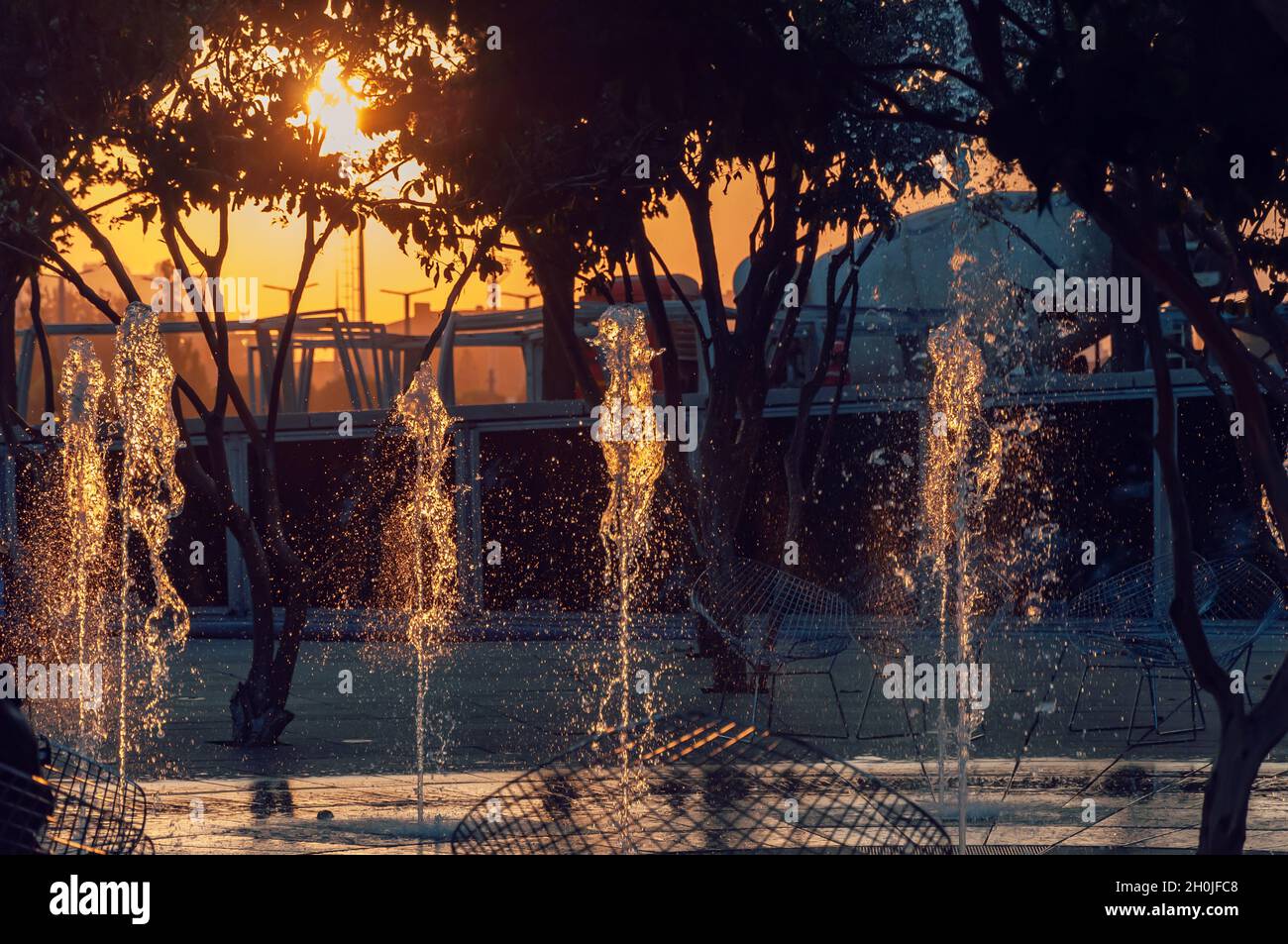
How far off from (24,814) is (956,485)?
10.6 m

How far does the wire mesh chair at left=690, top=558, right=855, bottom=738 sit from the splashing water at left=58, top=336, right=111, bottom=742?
3.82 m

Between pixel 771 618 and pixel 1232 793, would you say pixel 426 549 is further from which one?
pixel 1232 793

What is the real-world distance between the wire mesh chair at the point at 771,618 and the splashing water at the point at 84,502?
3822 millimetres

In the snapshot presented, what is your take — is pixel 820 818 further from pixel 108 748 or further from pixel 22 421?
pixel 22 421

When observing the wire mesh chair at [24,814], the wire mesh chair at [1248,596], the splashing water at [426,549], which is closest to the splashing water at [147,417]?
the splashing water at [426,549]

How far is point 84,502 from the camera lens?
44.7 feet

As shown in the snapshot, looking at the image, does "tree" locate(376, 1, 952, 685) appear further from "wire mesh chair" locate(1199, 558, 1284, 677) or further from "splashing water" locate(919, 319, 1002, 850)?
"wire mesh chair" locate(1199, 558, 1284, 677)

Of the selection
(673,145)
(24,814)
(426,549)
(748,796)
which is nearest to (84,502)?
(673,145)

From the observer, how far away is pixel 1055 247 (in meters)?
27.9

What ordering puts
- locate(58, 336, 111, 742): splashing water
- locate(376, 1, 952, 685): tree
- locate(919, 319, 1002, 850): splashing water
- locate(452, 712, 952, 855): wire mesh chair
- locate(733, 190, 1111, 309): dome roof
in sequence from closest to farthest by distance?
locate(452, 712, 952, 855): wire mesh chair
locate(376, 1, 952, 685): tree
locate(58, 336, 111, 742): splashing water
locate(919, 319, 1002, 850): splashing water
locate(733, 190, 1111, 309): dome roof

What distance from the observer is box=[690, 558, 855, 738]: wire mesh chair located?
1013 centimetres

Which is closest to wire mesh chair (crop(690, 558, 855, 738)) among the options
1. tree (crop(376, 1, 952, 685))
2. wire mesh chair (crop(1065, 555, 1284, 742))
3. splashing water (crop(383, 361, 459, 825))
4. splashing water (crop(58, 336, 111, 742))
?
tree (crop(376, 1, 952, 685))

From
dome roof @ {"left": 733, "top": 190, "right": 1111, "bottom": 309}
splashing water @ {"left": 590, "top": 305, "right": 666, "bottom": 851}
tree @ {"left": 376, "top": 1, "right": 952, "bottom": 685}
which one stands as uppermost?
dome roof @ {"left": 733, "top": 190, "right": 1111, "bottom": 309}
